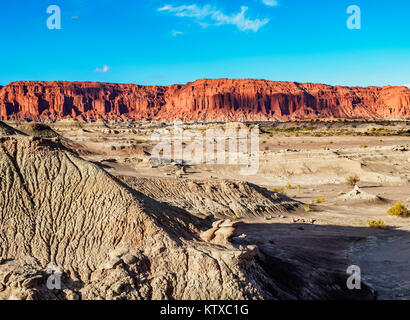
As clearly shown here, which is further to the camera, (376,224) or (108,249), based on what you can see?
(376,224)

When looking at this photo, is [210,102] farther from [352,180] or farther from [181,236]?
[181,236]

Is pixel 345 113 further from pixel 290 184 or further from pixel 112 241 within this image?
pixel 112 241

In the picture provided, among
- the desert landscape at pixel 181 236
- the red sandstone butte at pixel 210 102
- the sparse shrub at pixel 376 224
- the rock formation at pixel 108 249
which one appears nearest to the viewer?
the rock formation at pixel 108 249

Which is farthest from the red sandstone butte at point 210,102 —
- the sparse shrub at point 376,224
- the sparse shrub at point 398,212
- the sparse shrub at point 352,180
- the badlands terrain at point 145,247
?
the badlands terrain at point 145,247

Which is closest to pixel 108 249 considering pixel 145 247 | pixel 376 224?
pixel 145 247

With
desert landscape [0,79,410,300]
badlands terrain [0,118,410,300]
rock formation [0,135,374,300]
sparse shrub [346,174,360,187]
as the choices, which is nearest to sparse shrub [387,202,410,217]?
desert landscape [0,79,410,300]

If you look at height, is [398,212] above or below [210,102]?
below

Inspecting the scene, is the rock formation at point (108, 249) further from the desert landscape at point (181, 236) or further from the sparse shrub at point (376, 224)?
the sparse shrub at point (376, 224)

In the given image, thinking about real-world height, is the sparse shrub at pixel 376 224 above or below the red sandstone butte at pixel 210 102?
below
